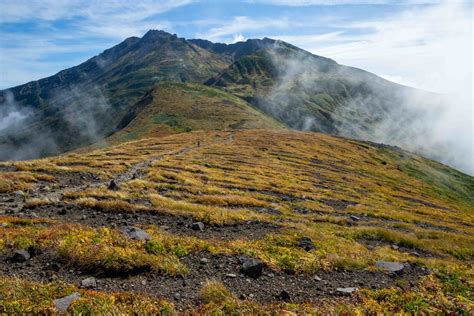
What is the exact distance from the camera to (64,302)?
10203mm

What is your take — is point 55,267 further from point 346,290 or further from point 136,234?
point 346,290

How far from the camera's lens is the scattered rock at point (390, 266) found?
17425 millimetres

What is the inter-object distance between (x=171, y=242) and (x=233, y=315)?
20.6 feet

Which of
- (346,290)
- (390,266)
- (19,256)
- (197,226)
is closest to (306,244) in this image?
(390,266)

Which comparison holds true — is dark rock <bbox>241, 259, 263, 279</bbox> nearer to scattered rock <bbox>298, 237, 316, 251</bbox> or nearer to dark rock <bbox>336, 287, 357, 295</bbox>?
dark rock <bbox>336, 287, 357, 295</bbox>

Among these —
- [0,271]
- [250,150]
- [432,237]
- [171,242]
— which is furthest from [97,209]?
[250,150]

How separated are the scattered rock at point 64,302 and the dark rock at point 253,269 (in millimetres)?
6380

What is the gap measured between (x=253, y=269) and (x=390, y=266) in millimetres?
7876

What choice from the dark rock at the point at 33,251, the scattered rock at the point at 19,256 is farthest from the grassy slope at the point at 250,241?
the scattered rock at the point at 19,256

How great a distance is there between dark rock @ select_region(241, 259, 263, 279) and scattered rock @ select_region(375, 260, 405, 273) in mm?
6849

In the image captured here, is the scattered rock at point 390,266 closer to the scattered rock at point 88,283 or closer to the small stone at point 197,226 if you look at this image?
the small stone at point 197,226

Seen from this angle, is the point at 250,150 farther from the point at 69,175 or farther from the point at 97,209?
the point at 97,209

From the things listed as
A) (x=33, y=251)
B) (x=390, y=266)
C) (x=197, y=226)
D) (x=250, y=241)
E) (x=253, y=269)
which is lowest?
(x=390, y=266)

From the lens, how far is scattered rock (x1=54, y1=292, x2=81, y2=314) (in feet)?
32.2
